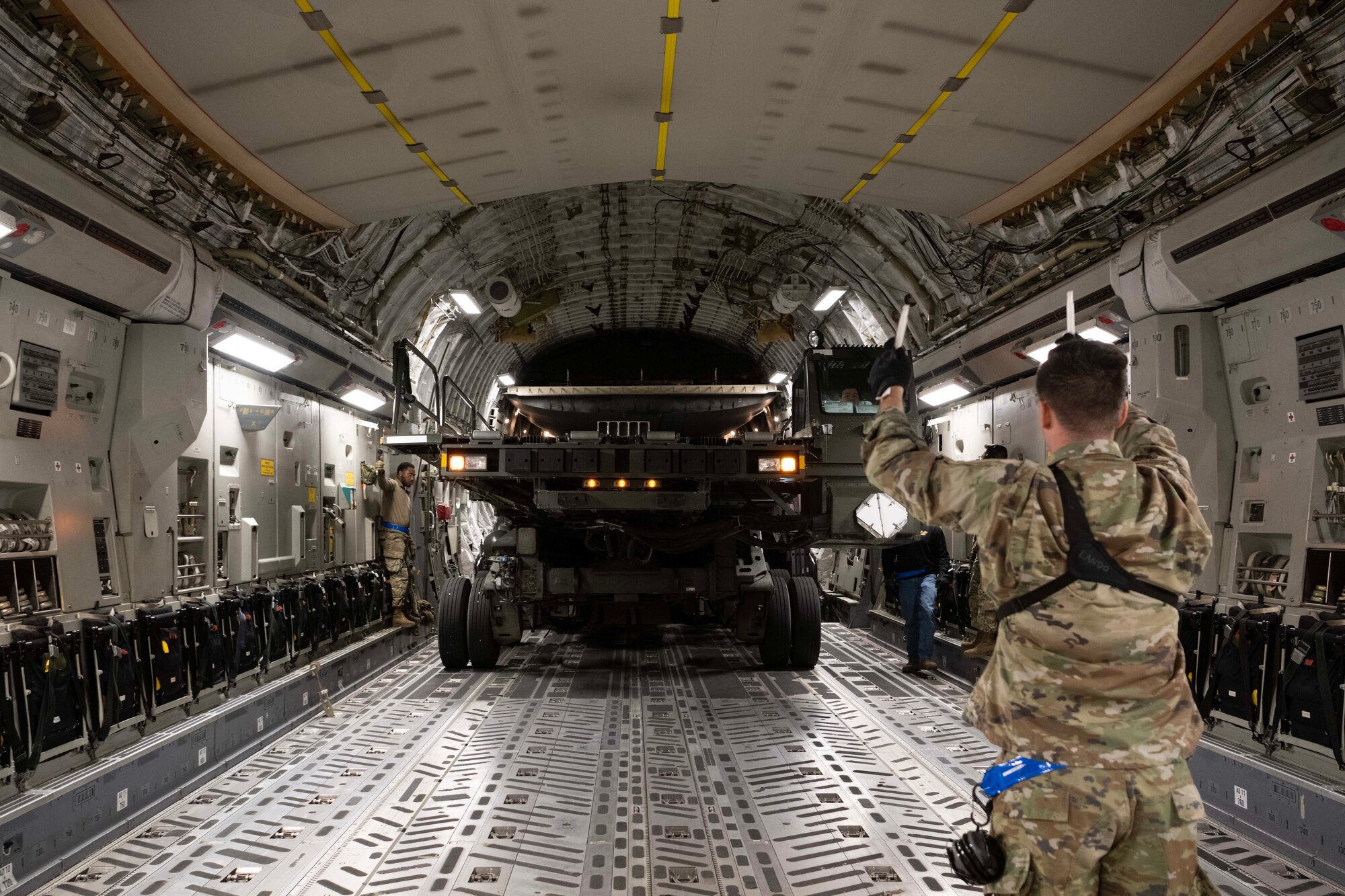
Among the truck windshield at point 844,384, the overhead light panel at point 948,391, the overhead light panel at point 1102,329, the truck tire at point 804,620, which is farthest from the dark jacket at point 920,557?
the overhead light panel at point 1102,329

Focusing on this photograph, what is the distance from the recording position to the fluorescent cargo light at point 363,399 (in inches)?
391

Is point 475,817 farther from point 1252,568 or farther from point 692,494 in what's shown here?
point 1252,568

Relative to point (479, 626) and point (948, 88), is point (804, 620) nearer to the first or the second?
point (479, 626)

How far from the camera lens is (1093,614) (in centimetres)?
204

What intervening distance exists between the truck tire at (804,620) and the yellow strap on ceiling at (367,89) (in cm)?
462

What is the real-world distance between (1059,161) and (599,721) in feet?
16.7

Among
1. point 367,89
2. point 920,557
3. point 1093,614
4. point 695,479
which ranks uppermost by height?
point 367,89

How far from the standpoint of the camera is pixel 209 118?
17.2 feet

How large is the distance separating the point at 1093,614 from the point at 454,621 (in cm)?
699

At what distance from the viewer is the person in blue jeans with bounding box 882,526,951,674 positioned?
26.3ft

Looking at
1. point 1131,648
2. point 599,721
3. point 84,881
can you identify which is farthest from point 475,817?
point 1131,648

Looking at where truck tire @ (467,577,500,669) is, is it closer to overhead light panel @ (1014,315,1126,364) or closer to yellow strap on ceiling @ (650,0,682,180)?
yellow strap on ceiling @ (650,0,682,180)

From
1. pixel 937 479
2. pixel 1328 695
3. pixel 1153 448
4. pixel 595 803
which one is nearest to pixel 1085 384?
pixel 1153 448

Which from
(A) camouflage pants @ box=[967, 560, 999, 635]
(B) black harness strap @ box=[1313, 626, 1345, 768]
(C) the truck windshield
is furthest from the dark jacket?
(B) black harness strap @ box=[1313, 626, 1345, 768]
